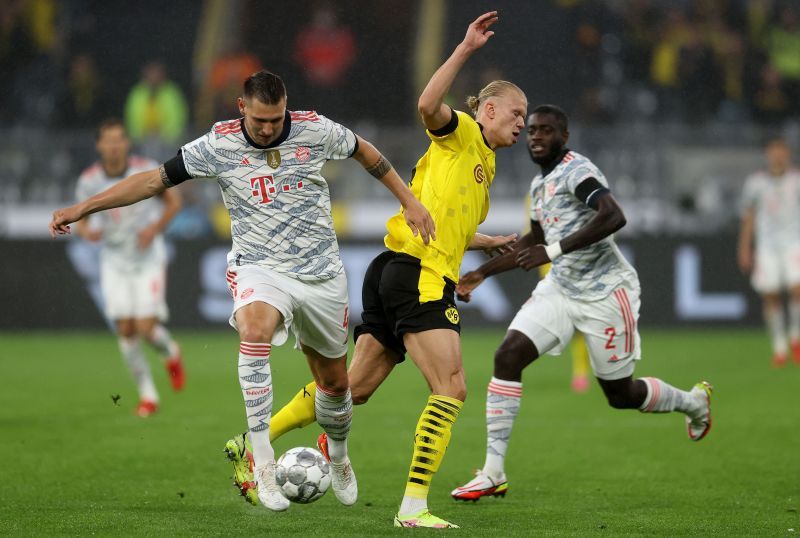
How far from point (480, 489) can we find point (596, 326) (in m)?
1.35

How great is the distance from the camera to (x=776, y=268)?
15.7 metres

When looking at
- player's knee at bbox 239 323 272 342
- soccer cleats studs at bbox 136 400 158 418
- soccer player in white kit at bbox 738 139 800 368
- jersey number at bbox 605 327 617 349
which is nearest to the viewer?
player's knee at bbox 239 323 272 342

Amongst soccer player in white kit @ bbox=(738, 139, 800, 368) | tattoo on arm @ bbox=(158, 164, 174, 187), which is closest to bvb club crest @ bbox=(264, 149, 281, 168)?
tattoo on arm @ bbox=(158, 164, 174, 187)

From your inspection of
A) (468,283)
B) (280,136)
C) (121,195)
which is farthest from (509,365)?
(121,195)

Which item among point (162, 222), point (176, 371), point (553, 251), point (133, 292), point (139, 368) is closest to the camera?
point (553, 251)

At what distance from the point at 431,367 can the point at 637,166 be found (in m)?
11.6

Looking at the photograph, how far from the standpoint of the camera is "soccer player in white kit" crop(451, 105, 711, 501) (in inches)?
305

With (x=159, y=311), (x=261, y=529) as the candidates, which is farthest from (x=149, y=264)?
(x=261, y=529)

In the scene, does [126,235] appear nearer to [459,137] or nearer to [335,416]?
[335,416]

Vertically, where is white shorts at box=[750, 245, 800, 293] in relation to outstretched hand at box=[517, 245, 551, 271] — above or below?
below

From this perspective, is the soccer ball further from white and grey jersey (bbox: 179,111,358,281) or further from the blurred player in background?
the blurred player in background

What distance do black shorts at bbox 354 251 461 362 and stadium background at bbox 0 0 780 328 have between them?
34.5 feet

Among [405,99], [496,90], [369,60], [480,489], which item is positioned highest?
[369,60]

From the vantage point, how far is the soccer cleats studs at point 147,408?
11087mm
